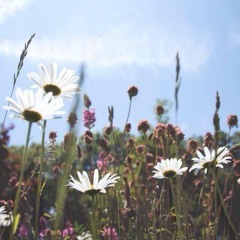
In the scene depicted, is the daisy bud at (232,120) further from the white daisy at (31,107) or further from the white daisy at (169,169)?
the white daisy at (31,107)

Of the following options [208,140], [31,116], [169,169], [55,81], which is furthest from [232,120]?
[31,116]

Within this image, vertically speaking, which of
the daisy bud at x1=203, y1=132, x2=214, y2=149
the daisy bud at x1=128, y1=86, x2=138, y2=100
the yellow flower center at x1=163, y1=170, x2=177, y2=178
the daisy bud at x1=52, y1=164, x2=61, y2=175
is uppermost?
the daisy bud at x1=128, y1=86, x2=138, y2=100

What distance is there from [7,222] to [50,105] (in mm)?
980

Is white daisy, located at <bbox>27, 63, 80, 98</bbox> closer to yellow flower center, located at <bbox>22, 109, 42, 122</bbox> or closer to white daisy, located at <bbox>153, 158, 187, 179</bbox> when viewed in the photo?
yellow flower center, located at <bbox>22, 109, 42, 122</bbox>

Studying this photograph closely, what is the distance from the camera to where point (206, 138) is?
3.68 m

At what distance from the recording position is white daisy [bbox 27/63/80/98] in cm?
207

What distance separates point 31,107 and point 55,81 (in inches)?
24.6

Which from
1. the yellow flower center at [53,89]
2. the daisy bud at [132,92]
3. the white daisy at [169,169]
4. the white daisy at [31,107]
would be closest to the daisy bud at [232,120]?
the daisy bud at [132,92]

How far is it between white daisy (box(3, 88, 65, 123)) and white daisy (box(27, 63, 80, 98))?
43cm

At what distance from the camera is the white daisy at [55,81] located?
6.79 feet

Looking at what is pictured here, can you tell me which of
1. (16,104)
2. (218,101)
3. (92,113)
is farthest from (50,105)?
(92,113)

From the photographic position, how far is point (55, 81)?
2121 millimetres

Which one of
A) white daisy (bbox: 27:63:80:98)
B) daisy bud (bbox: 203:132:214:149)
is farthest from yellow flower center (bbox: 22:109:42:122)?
daisy bud (bbox: 203:132:214:149)

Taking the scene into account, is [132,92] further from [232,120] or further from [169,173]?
[169,173]
